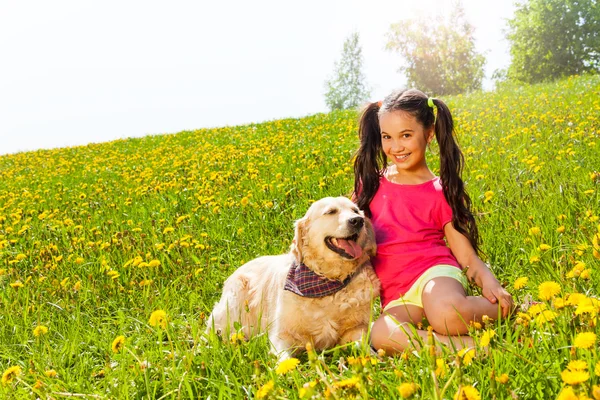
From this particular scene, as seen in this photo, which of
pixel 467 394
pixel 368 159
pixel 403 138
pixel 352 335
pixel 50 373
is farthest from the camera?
pixel 368 159

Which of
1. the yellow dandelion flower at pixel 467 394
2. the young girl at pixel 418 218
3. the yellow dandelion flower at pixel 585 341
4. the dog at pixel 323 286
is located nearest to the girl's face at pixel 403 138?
the young girl at pixel 418 218

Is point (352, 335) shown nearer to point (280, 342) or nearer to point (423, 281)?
point (280, 342)

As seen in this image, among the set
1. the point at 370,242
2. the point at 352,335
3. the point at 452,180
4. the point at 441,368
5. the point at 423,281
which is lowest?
the point at 352,335

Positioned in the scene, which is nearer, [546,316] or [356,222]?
[546,316]

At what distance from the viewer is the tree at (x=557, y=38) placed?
4156 cm

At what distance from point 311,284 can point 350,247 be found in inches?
14.1

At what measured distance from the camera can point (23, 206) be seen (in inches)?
363

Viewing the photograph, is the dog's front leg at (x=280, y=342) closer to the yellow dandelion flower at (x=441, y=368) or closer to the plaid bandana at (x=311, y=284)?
the plaid bandana at (x=311, y=284)

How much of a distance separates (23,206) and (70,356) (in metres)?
7.01

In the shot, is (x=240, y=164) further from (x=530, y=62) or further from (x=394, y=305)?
(x=530, y=62)

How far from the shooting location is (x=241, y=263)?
5066 millimetres

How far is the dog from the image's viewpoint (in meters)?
3.20

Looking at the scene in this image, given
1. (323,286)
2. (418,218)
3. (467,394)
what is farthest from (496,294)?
(467,394)

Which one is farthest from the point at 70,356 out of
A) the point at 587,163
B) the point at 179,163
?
the point at 179,163
